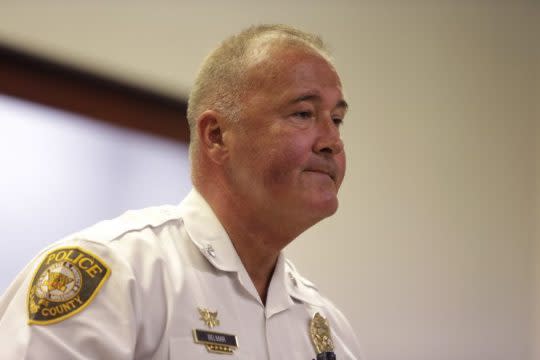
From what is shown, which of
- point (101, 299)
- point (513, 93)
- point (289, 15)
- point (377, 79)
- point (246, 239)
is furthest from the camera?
point (513, 93)

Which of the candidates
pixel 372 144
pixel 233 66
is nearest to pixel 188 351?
pixel 233 66

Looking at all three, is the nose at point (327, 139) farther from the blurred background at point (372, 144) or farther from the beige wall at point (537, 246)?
the beige wall at point (537, 246)

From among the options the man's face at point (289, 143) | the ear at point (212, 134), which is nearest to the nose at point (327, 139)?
the man's face at point (289, 143)

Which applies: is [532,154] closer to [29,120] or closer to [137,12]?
[137,12]

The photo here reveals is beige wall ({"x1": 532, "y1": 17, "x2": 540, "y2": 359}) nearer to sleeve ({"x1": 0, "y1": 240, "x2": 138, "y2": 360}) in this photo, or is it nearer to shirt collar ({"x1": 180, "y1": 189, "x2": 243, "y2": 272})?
shirt collar ({"x1": 180, "y1": 189, "x2": 243, "y2": 272})

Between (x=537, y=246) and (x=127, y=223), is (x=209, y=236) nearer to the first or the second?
(x=127, y=223)

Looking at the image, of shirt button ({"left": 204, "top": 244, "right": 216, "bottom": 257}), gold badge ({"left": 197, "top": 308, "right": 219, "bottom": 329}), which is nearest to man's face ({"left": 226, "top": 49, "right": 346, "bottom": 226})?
shirt button ({"left": 204, "top": 244, "right": 216, "bottom": 257})

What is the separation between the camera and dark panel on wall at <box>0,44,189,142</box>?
257 centimetres

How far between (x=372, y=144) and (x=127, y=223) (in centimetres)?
216

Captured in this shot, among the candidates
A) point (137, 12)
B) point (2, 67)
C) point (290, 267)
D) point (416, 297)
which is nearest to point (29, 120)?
point (2, 67)

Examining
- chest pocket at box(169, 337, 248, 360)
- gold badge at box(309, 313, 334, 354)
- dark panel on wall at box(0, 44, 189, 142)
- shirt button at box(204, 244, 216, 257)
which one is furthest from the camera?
dark panel on wall at box(0, 44, 189, 142)

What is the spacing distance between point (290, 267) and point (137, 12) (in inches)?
55.2

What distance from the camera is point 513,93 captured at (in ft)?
13.3

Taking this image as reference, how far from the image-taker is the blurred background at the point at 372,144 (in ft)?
8.58
